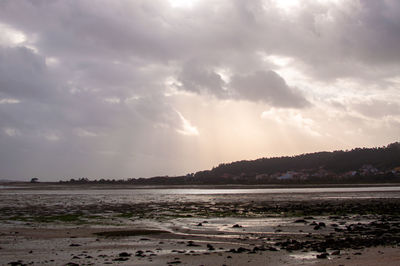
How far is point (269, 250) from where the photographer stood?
1440cm

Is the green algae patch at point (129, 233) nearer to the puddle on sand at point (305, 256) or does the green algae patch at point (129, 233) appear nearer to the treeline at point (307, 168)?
the puddle on sand at point (305, 256)

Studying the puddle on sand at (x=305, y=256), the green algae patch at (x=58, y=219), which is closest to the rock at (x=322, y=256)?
the puddle on sand at (x=305, y=256)

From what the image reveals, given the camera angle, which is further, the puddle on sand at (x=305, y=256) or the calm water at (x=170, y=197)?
the calm water at (x=170, y=197)

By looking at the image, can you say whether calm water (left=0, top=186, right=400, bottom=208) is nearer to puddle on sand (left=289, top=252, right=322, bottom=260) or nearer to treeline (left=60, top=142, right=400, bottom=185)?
puddle on sand (left=289, top=252, right=322, bottom=260)

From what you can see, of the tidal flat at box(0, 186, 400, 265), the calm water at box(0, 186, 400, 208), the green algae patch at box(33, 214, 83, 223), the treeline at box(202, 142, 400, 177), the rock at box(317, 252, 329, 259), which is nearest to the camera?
the rock at box(317, 252, 329, 259)

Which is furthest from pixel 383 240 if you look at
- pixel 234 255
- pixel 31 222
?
pixel 31 222

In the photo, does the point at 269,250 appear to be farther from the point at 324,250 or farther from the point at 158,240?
the point at 158,240

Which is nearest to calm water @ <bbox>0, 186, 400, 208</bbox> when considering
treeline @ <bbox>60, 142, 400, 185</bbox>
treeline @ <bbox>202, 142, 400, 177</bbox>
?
treeline @ <bbox>60, 142, 400, 185</bbox>

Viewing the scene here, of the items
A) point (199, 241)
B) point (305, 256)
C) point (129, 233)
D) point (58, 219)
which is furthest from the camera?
point (58, 219)

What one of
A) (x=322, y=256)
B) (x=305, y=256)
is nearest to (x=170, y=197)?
(x=305, y=256)

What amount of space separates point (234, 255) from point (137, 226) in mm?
10797

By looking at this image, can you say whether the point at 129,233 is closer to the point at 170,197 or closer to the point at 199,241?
the point at 199,241

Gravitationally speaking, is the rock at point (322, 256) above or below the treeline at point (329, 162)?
below

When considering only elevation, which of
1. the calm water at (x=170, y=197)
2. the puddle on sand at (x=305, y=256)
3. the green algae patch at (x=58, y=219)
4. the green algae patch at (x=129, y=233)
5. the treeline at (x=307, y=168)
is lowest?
Answer: the puddle on sand at (x=305, y=256)
